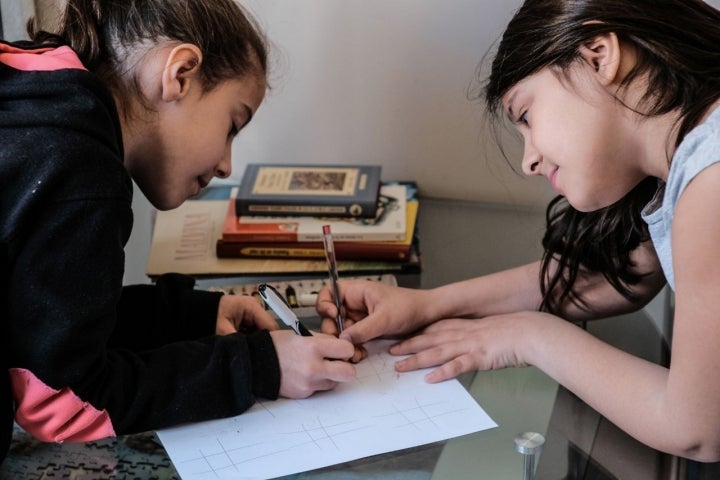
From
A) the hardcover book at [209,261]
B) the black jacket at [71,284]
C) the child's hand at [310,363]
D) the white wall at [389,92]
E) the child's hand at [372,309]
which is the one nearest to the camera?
the black jacket at [71,284]

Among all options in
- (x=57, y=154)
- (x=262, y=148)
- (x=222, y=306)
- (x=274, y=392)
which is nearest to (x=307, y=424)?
(x=274, y=392)

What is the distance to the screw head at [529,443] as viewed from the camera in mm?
834

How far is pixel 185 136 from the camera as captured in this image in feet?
3.17

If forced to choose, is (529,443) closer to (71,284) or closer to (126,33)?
(71,284)

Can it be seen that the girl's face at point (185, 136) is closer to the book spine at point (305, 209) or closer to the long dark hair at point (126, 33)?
the long dark hair at point (126, 33)

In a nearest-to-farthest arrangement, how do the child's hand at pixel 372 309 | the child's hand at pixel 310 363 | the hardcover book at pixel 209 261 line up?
1. the child's hand at pixel 310 363
2. the child's hand at pixel 372 309
3. the hardcover book at pixel 209 261

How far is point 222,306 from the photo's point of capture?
3.43 ft

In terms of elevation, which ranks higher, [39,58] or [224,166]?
[39,58]

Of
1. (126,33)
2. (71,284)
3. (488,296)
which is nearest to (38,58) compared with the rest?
(126,33)

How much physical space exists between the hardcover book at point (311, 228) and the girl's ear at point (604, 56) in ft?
1.28

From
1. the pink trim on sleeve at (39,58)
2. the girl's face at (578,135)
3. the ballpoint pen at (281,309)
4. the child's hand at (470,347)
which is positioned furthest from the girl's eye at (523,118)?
the pink trim on sleeve at (39,58)

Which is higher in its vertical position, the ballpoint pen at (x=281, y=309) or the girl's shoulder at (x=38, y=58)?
the girl's shoulder at (x=38, y=58)

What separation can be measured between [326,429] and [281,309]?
15cm

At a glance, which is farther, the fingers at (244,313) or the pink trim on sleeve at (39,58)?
the fingers at (244,313)
